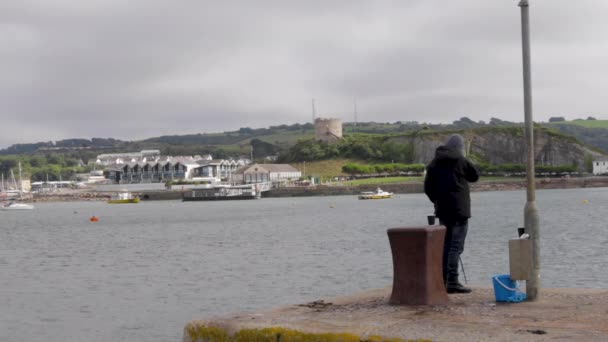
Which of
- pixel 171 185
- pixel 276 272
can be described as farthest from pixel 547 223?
pixel 171 185

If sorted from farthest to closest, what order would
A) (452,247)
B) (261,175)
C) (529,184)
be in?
(261,175) < (452,247) < (529,184)

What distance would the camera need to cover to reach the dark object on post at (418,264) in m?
10.2

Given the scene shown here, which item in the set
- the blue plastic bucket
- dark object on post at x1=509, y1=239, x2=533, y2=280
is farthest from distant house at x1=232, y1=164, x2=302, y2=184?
dark object on post at x1=509, y1=239, x2=533, y2=280

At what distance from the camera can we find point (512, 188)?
15488 cm

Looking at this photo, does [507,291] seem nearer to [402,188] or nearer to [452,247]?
[452,247]

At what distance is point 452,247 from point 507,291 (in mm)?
1216

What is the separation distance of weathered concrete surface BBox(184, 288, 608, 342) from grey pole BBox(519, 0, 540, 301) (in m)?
0.29

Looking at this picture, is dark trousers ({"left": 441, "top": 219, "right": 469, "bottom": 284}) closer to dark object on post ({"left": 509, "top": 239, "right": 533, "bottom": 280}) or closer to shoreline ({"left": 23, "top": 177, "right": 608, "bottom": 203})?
dark object on post ({"left": 509, "top": 239, "right": 533, "bottom": 280})

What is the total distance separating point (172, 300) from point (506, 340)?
18.1m

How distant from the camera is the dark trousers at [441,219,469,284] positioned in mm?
11531

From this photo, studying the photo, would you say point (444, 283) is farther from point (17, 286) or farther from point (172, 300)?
point (17, 286)

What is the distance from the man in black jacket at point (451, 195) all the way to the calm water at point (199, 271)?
9.17 m

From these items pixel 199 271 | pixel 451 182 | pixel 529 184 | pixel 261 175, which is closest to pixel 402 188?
pixel 261 175

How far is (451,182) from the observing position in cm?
1150
